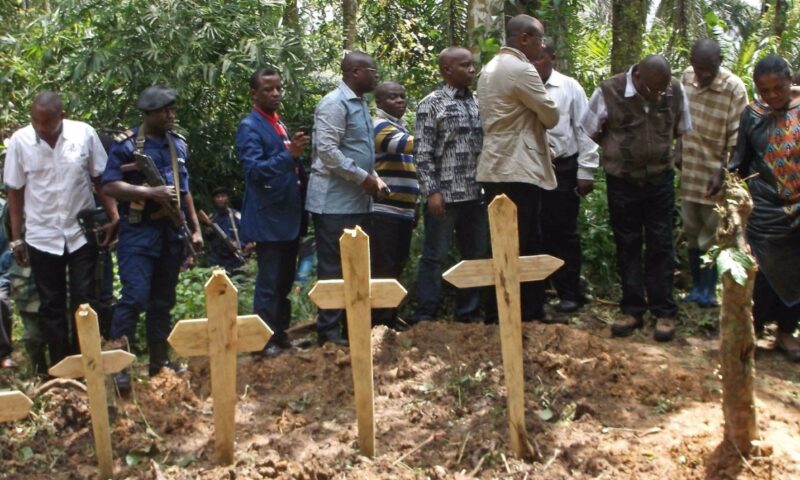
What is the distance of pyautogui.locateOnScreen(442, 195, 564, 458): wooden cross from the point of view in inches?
160

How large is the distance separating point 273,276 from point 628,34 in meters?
4.22

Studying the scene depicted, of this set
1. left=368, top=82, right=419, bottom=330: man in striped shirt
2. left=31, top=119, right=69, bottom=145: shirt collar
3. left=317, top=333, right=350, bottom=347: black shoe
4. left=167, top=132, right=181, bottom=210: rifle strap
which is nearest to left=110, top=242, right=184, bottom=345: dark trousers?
left=167, top=132, right=181, bottom=210: rifle strap

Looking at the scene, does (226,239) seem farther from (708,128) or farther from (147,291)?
(708,128)

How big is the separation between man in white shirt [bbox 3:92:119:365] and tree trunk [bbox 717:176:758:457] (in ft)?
11.7

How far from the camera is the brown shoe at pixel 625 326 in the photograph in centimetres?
615

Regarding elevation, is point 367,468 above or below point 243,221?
below

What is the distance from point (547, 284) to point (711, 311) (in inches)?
48.9

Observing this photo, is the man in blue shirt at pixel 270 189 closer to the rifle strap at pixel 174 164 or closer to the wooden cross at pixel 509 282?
the rifle strap at pixel 174 164

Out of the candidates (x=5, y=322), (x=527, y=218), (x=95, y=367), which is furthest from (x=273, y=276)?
(x=95, y=367)

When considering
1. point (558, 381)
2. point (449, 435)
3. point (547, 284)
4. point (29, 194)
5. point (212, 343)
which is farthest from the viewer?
point (547, 284)

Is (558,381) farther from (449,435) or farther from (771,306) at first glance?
(771,306)

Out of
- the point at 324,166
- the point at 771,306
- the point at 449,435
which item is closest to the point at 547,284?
the point at 771,306

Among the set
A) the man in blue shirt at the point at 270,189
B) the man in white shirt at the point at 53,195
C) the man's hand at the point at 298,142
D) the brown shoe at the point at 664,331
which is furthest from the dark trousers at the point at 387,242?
the brown shoe at the point at 664,331

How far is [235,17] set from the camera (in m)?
9.64
